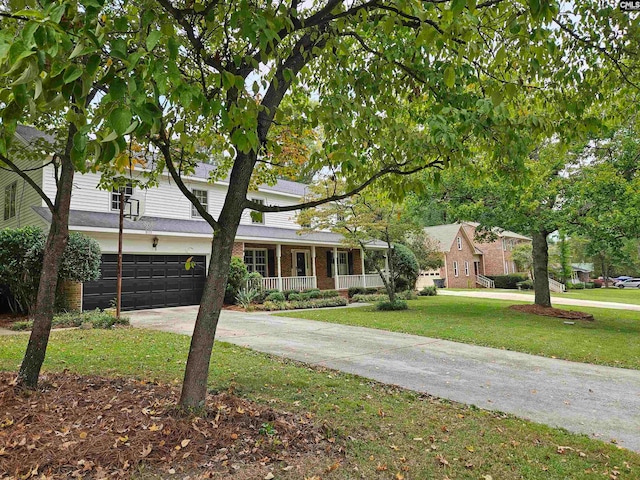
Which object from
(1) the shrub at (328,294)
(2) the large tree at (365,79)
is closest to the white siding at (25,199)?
(2) the large tree at (365,79)

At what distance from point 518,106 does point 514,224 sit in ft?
32.9

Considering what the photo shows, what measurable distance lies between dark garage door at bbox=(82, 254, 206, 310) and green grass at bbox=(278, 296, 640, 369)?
4.46 metres

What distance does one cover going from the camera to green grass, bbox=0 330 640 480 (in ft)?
10.8

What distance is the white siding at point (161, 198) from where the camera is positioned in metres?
14.5

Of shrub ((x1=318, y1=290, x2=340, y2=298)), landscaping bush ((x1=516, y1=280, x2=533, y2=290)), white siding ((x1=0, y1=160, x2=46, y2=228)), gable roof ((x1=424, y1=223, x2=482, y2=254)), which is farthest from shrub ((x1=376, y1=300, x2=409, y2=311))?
landscaping bush ((x1=516, y1=280, x2=533, y2=290))

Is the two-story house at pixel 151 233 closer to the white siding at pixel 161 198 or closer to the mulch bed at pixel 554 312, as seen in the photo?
the white siding at pixel 161 198

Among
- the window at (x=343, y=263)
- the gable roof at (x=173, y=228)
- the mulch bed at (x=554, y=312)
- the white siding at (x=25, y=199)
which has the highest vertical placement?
the white siding at (x=25, y=199)

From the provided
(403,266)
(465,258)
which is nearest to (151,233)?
(403,266)

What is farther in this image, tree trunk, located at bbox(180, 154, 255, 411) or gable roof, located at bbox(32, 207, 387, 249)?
gable roof, located at bbox(32, 207, 387, 249)

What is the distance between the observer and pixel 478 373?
647 centimetres

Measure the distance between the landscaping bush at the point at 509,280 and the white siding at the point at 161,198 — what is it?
2423cm

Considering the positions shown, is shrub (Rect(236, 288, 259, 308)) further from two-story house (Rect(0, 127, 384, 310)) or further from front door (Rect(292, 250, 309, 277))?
front door (Rect(292, 250, 309, 277))

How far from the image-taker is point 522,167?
13.8 ft

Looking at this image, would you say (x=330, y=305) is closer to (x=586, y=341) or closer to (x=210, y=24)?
(x=586, y=341)
